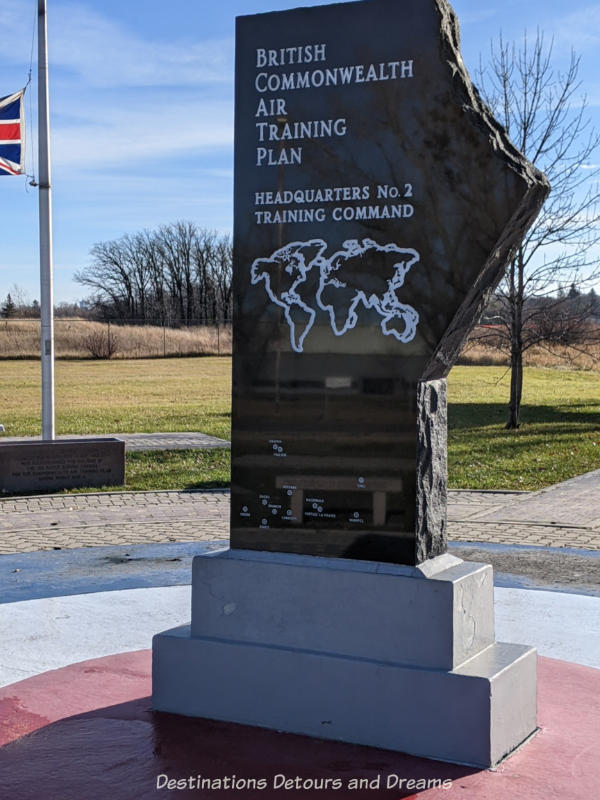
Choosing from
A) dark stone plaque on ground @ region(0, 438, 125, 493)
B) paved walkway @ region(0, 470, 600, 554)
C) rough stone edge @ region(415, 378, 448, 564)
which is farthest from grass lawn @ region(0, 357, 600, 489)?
rough stone edge @ region(415, 378, 448, 564)

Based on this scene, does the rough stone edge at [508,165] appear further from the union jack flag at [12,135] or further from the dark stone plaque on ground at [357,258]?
the union jack flag at [12,135]

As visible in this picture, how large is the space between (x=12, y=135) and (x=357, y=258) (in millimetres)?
10606

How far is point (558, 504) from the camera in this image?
11.3m

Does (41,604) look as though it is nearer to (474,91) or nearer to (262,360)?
(262,360)

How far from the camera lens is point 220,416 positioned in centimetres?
2411

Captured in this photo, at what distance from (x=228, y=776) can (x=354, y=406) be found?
5.00 feet

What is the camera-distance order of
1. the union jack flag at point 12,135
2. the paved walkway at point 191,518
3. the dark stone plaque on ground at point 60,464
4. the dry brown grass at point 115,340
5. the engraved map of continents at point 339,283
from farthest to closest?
the dry brown grass at point 115,340
the union jack flag at point 12,135
the dark stone plaque on ground at point 60,464
the paved walkway at point 191,518
the engraved map of continents at point 339,283

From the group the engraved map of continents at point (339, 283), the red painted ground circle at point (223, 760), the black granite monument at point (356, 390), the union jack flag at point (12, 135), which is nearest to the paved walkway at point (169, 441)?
the union jack flag at point (12, 135)

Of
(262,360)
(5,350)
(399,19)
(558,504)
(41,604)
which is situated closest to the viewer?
(399,19)

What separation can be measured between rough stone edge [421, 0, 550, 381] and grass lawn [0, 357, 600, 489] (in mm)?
8952

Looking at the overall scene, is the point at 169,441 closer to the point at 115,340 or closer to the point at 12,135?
the point at 12,135

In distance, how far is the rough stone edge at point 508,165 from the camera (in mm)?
3822

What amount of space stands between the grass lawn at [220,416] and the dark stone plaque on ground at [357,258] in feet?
28.2

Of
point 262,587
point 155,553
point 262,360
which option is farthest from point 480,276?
point 155,553
